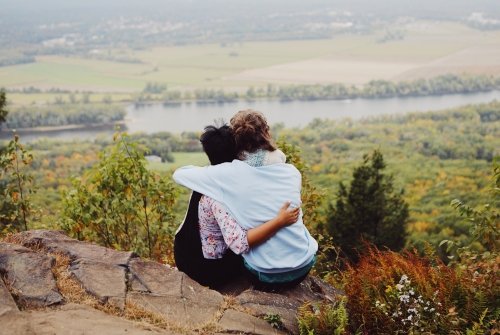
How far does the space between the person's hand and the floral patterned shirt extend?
268 millimetres

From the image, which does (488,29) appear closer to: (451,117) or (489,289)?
(451,117)

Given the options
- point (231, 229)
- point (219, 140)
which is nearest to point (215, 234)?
point (231, 229)

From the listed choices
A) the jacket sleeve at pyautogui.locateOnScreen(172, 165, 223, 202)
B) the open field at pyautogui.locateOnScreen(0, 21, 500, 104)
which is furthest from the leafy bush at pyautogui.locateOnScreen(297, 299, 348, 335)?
the open field at pyautogui.locateOnScreen(0, 21, 500, 104)

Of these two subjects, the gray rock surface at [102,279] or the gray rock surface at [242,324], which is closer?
the gray rock surface at [242,324]

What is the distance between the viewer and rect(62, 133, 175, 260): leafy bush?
19.9ft

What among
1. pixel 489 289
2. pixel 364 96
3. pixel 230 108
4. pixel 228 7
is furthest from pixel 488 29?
pixel 489 289

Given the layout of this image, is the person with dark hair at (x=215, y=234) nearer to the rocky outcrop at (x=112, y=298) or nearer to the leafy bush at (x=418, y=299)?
the rocky outcrop at (x=112, y=298)

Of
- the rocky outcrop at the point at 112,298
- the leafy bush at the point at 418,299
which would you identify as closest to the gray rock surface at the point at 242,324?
the rocky outcrop at the point at 112,298

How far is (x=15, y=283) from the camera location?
359 centimetres

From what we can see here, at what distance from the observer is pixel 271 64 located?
3996 inches

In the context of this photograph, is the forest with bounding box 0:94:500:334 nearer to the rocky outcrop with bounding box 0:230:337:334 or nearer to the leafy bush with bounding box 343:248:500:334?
the leafy bush with bounding box 343:248:500:334

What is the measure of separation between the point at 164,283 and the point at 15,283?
969 millimetres

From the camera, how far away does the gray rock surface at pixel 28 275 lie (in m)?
3.49

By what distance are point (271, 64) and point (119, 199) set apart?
97.3 metres
